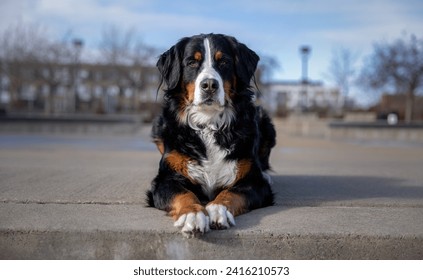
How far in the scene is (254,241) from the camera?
287 cm

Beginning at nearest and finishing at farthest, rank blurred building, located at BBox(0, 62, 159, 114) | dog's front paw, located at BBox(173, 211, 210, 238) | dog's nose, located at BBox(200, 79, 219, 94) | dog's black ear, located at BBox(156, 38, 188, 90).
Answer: dog's front paw, located at BBox(173, 211, 210, 238)
dog's nose, located at BBox(200, 79, 219, 94)
dog's black ear, located at BBox(156, 38, 188, 90)
blurred building, located at BBox(0, 62, 159, 114)

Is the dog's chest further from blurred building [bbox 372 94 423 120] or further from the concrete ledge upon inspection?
blurred building [bbox 372 94 423 120]

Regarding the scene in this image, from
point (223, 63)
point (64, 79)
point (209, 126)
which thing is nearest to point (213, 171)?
point (209, 126)

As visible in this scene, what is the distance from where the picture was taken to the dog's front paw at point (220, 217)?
293cm

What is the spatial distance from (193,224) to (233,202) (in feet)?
1.89

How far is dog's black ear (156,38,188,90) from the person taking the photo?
160 inches

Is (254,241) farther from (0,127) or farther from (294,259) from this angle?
(0,127)

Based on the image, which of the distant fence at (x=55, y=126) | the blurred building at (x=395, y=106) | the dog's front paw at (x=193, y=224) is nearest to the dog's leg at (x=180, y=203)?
the dog's front paw at (x=193, y=224)

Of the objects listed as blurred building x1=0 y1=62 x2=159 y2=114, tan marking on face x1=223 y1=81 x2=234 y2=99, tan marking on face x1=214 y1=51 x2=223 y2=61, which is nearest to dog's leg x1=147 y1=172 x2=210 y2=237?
tan marking on face x1=223 y1=81 x2=234 y2=99

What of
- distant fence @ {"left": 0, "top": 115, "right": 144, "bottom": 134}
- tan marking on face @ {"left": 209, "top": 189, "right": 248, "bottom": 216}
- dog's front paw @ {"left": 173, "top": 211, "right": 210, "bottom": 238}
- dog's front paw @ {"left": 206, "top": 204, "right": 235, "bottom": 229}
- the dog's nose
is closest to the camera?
dog's front paw @ {"left": 173, "top": 211, "right": 210, "bottom": 238}

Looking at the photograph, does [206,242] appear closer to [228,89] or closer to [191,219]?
[191,219]

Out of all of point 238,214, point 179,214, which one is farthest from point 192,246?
point 238,214

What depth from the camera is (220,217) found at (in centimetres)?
296

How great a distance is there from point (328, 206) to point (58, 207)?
7.44ft
